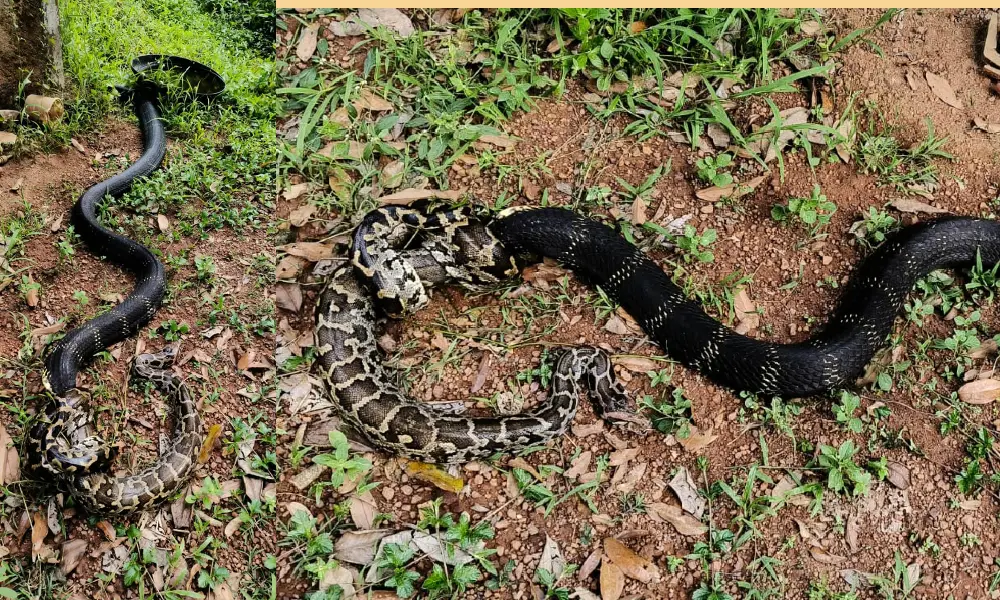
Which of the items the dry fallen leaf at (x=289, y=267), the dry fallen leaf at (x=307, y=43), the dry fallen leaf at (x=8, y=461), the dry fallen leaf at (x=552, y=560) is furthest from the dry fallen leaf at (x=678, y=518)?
the dry fallen leaf at (x=307, y=43)

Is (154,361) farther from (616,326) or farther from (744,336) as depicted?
(744,336)

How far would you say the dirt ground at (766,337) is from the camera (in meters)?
3.52

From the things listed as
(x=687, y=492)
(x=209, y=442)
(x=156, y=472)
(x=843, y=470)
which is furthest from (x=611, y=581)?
(x=156, y=472)

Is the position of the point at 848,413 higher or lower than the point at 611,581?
higher

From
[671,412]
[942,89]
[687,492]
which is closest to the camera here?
[687,492]

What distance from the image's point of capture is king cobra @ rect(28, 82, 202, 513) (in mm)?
3516

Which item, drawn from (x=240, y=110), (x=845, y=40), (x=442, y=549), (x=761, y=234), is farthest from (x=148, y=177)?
(x=845, y=40)

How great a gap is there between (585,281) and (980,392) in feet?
7.52

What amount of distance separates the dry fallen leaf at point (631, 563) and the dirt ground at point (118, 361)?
169cm

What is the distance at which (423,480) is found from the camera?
3703 millimetres

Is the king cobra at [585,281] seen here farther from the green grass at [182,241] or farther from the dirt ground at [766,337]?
the green grass at [182,241]

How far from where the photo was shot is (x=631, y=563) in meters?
3.46

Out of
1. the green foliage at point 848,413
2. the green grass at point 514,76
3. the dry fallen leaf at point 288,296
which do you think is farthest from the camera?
the green grass at point 514,76

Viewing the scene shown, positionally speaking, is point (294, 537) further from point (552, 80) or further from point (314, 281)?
point (552, 80)
